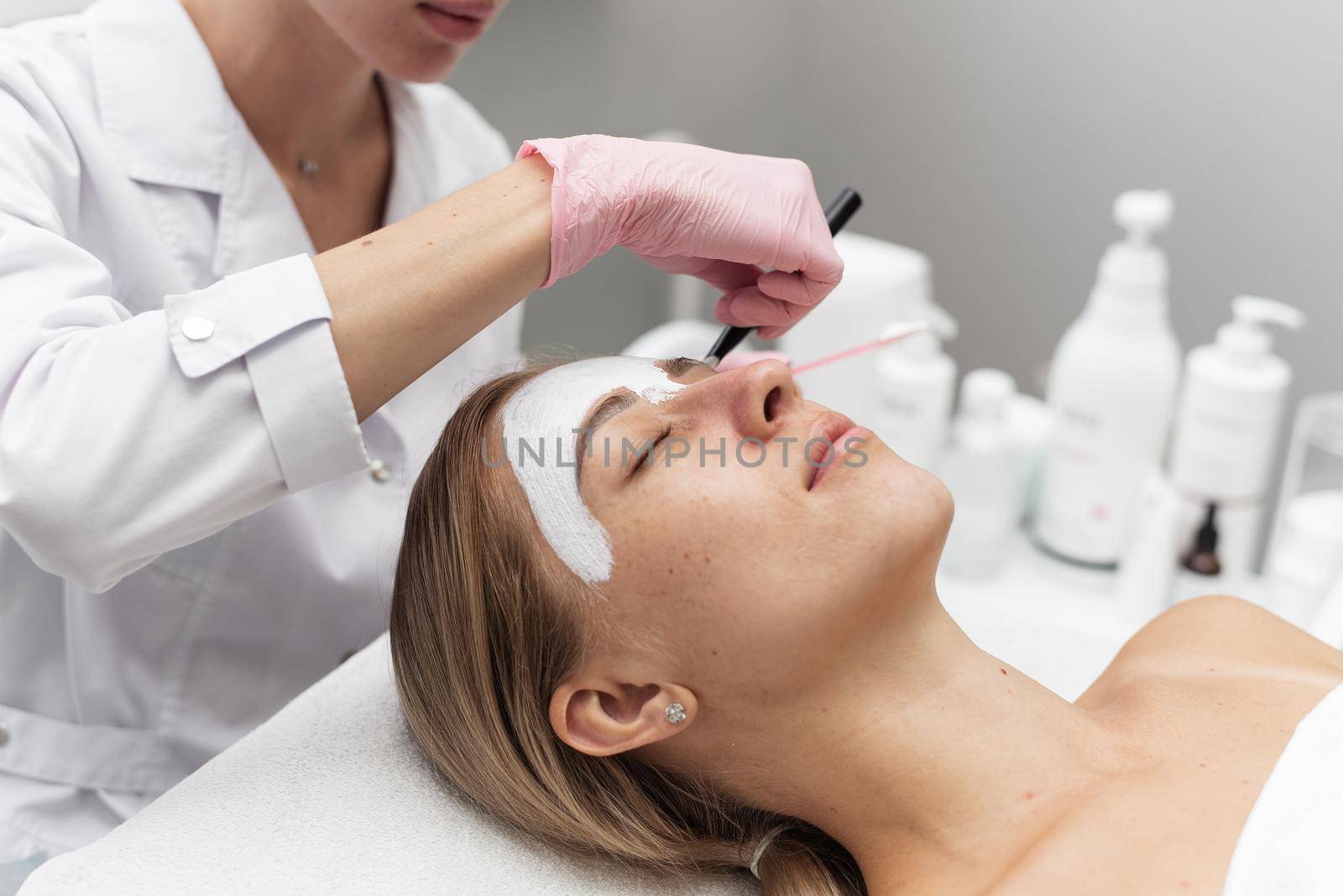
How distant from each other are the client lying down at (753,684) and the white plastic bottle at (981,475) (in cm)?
63

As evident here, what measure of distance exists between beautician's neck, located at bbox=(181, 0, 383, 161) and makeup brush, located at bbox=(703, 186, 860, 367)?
21.1 inches

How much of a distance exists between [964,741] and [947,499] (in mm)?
214

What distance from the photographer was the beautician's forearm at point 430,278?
2.89 ft

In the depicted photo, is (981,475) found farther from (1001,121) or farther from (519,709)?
(519,709)

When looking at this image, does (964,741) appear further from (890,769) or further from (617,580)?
(617,580)

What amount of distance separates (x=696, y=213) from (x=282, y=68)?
535 mm

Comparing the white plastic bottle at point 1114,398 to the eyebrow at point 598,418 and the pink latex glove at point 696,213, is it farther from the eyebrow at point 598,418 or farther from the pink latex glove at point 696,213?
the eyebrow at point 598,418

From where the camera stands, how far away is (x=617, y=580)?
3.15 feet

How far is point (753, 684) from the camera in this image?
0.95 meters

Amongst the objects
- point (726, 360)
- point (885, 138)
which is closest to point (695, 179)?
point (726, 360)

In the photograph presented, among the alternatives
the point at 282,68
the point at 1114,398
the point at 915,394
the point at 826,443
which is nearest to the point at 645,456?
the point at 826,443

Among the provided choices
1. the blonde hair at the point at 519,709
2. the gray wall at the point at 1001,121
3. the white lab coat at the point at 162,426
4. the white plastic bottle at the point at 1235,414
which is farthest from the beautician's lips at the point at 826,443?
the gray wall at the point at 1001,121

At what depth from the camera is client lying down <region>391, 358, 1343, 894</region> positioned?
926mm
